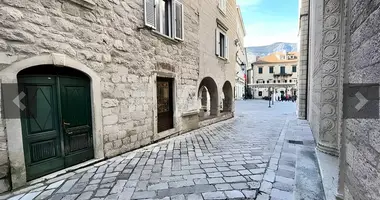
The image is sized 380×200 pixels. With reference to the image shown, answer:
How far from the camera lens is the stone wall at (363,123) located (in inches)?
51.1

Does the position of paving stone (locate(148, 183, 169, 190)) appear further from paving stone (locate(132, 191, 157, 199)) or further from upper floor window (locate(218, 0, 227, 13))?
upper floor window (locate(218, 0, 227, 13))

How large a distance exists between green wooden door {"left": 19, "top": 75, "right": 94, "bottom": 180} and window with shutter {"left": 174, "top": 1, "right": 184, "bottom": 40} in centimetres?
349

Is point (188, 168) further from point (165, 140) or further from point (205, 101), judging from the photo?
point (205, 101)

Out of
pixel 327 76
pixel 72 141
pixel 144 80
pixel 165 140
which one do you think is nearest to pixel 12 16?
→ pixel 72 141

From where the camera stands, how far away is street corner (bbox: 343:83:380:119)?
1344 mm

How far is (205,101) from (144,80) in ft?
28.8

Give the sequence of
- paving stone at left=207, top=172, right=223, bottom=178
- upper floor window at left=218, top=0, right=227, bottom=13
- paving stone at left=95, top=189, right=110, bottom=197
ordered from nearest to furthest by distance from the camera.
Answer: paving stone at left=95, top=189, right=110, bottom=197 < paving stone at left=207, top=172, right=223, bottom=178 < upper floor window at left=218, top=0, right=227, bottom=13

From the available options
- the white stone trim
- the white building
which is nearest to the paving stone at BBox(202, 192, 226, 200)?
the white stone trim

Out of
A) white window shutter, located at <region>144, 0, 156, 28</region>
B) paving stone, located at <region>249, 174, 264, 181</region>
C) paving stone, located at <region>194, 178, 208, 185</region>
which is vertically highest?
white window shutter, located at <region>144, 0, 156, 28</region>

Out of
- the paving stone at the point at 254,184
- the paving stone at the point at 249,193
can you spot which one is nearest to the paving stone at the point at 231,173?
the paving stone at the point at 254,184

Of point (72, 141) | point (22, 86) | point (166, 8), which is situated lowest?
point (72, 141)

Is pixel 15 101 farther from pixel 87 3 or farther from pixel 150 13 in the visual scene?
pixel 150 13

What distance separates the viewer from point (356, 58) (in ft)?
5.37

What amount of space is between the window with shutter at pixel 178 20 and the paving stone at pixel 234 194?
493cm
